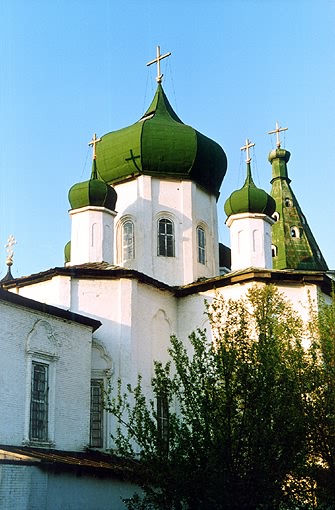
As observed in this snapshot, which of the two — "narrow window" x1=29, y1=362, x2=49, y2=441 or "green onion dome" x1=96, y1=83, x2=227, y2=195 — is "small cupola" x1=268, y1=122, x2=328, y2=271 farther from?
"narrow window" x1=29, y1=362, x2=49, y2=441

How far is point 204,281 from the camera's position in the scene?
61.1 ft

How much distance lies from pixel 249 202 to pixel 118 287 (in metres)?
4.50

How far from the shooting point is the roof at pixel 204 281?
1730 cm

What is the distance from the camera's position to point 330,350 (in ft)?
42.1

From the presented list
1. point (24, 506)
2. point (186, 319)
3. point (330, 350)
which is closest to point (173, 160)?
point (186, 319)

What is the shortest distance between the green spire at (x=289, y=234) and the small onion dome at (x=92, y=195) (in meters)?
10.4

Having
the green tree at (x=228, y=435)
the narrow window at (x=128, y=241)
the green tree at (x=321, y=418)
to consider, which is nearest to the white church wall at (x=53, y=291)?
the narrow window at (x=128, y=241)

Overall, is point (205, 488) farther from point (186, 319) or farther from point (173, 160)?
point (173, 160)

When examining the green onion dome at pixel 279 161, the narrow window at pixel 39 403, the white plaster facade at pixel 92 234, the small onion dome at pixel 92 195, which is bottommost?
the narrow window at pixel 39 403

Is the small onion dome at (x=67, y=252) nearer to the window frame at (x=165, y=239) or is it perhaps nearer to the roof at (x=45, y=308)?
the window frame at (x=165, y=239)

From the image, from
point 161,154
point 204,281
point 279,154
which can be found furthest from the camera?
point 279,154

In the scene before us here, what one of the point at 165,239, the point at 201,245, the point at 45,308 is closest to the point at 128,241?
the point at 165,239

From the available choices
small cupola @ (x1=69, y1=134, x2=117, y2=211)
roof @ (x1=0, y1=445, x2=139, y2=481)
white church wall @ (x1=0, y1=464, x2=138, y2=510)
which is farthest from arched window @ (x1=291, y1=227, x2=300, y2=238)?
white church wall @ (x1=0, y1=464, x2=138, y2=510)

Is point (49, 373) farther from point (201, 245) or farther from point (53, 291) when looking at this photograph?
point (201, 245)
